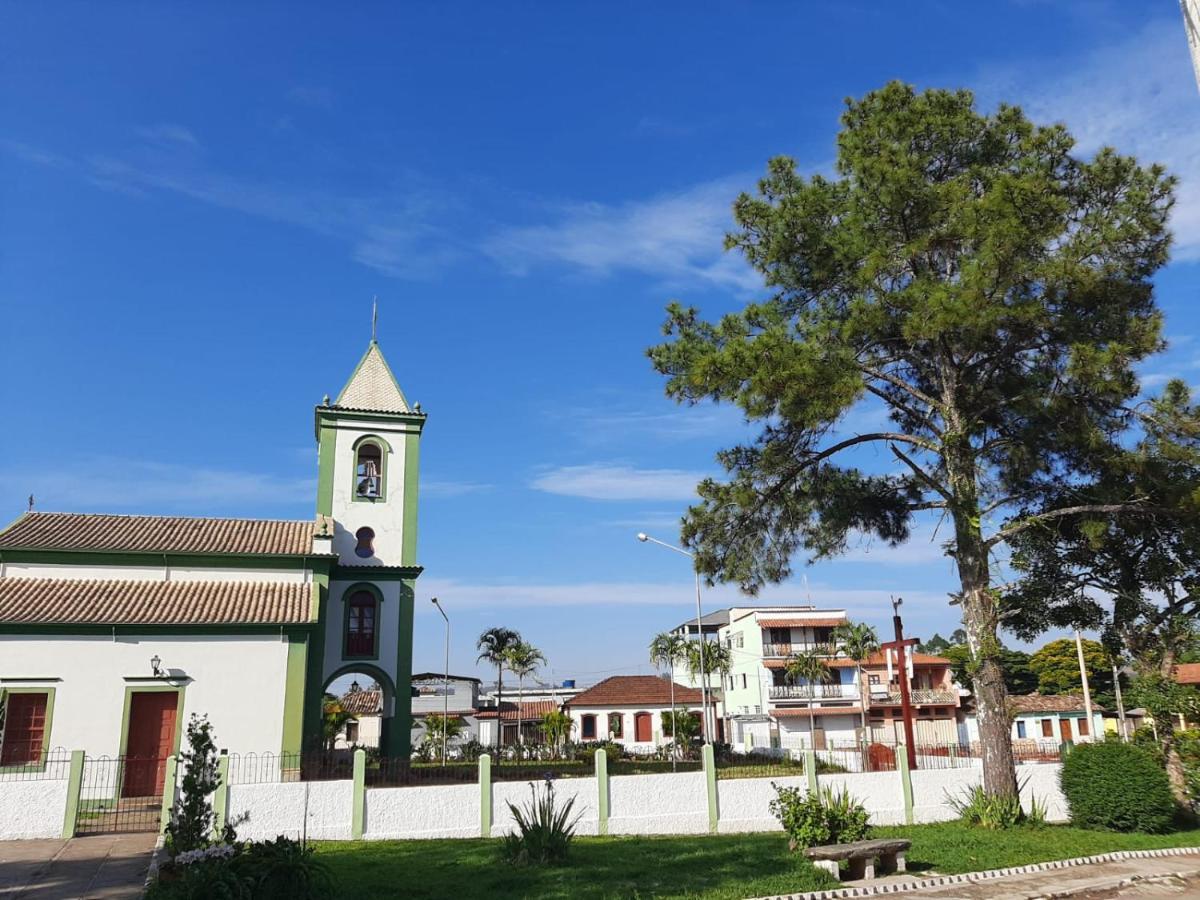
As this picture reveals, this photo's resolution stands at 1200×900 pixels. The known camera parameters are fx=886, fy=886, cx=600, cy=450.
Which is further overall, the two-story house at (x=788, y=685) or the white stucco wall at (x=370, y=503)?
the two-story house at (x=788, y=685)

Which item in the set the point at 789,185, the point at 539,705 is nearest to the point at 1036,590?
the point at 789,185

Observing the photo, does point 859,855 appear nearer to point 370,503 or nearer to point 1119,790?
point 1119,790

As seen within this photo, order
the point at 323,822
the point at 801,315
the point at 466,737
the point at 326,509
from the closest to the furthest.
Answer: the point at 323,822 < the point at 801,315 < the point at 326,509 < the point at 466,737

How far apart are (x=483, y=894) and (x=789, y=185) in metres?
14.7

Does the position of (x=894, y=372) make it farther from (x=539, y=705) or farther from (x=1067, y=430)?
(x=539, y=705)

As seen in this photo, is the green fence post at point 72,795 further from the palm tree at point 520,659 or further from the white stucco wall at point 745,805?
the palm tree at point 520,659

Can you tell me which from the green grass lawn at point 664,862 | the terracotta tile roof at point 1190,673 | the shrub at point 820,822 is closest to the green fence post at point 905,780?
the green grass lawn at point 664,862

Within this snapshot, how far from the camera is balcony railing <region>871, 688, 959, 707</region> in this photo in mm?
50781

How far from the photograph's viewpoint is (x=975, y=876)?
12.1m

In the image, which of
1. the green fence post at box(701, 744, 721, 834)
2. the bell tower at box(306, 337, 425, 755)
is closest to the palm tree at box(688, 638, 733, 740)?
the bell tower at box(306, 337, 425, 755)

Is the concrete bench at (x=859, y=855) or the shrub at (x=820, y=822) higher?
the shrub at (x=820, y=822)

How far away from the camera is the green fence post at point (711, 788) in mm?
16547

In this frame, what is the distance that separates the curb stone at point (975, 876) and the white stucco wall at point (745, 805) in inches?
182

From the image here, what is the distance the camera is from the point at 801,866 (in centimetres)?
1227
